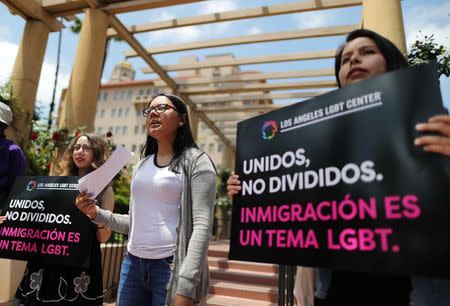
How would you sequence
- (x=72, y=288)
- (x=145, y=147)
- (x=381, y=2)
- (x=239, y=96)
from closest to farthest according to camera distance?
(x=72, y=288) → (x=145, y=147) → (x=381, y=2) → (x=239, y=96)

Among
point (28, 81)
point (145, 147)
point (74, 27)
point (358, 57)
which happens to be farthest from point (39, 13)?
point (74, 27)

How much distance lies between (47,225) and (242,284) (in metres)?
3.94

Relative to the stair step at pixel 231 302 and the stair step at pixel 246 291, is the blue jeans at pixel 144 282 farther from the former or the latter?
the stair step at pixel 246 291

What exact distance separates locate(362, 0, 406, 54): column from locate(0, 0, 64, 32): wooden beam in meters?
6.51

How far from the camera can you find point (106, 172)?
1937mm

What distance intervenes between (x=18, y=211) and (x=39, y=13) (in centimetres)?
634

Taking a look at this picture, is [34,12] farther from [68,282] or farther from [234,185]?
[234,185]

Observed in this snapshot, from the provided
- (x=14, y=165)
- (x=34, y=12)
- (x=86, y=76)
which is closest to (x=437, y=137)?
(x=14, y=165)

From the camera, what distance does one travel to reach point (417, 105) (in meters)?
1.01

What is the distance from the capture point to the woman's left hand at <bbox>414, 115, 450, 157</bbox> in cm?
94

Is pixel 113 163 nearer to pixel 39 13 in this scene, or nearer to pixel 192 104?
pixel 39 13

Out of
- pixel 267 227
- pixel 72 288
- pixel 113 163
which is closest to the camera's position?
pixel 267 227

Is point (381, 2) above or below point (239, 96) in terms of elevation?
below

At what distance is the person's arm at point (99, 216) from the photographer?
6.46 feet
